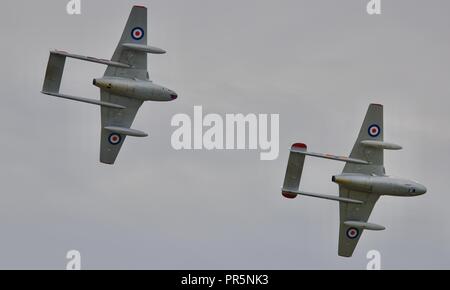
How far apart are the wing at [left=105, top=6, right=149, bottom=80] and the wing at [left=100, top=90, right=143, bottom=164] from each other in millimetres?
1900

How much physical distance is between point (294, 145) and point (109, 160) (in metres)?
14.7

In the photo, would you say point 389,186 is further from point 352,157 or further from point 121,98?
point 121,98

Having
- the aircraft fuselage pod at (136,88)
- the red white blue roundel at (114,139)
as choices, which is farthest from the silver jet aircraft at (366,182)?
the red white blue roundel at (114,139)

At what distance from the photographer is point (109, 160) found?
93.9 m

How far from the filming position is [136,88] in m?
90.6

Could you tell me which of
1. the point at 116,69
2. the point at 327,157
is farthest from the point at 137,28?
the point at 327,157

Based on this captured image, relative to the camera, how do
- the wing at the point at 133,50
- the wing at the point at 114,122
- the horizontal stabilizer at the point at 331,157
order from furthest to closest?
the wing at the point at 114,122
the wing at the point at 133,50
the horizontal stabilizer at the point at 331,157

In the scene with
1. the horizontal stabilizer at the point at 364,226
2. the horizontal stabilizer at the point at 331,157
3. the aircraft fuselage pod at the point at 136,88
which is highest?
the aircraft fuselage pod at the point at 136,88

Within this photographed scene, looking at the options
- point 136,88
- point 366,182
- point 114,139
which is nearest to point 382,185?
point 366,182

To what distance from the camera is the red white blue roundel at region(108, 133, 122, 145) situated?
93688 mm

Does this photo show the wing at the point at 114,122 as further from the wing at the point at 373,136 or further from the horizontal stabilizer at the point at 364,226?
the horizontal stabilizer at the point at 364,226

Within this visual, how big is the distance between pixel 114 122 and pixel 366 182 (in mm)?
18320

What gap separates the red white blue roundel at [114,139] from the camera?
9369cm

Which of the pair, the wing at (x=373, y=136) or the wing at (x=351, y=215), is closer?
the wing at (x=373, y=136)
